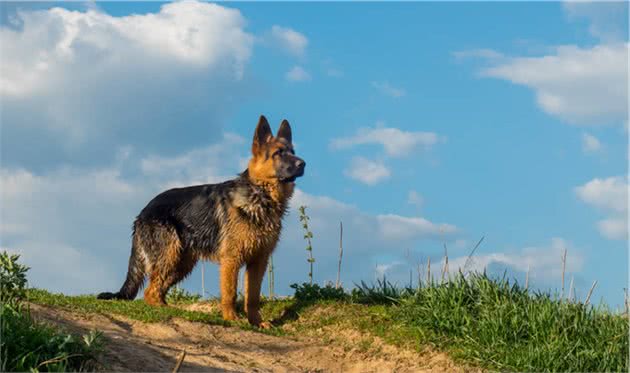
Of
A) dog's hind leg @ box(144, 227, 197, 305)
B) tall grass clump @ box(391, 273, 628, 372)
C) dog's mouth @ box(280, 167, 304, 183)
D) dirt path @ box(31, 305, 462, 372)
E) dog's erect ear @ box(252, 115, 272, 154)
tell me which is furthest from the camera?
dog's hind leg @ box(144, 227, 197, 305)

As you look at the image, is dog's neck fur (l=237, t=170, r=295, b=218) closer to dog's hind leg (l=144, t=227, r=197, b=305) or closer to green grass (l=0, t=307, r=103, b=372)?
dog's hind leg (l=144, t=227, r=197, b=305)

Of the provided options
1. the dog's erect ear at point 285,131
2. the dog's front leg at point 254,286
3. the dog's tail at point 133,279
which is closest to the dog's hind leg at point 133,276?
the dog's tail at point 133,279

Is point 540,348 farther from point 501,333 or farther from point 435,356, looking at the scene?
point 435,356

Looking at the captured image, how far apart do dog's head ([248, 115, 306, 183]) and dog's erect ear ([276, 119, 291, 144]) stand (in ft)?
0.12

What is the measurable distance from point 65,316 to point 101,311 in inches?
39.3

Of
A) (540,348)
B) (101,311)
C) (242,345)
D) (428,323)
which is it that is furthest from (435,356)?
(101,311)

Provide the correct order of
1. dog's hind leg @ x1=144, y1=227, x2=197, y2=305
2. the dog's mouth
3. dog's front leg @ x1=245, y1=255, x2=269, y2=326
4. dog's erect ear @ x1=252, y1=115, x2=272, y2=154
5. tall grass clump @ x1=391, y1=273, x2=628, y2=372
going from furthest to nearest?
dog's hind leg @ x1=144, y1=227, x2=197, y2=305 < dog's front leg @ x1=245, y1=255, x2=269, y2=326 < dog's erect ear @ x1=252, y1=115, x2=272, y2=154 < the dog's mouth < tall grass clump @ x1=391, y1=273, x2=628, y2=372

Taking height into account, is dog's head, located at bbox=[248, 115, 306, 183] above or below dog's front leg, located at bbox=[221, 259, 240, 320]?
above

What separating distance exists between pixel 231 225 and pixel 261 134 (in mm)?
1361

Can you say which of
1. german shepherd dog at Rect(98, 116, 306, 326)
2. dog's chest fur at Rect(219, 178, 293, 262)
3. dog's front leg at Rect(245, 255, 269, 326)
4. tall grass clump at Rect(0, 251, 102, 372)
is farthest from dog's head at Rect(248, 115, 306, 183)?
tall grass clump at Rect(0, 251, 102, 372)

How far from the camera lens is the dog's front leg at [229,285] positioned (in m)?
10.9

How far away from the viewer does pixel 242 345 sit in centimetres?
981

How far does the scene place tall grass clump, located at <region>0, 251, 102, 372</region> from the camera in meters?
6.48

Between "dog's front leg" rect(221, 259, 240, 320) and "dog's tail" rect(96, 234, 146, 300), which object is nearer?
"dog's front leg" rect(221, 259, 240, 320)
